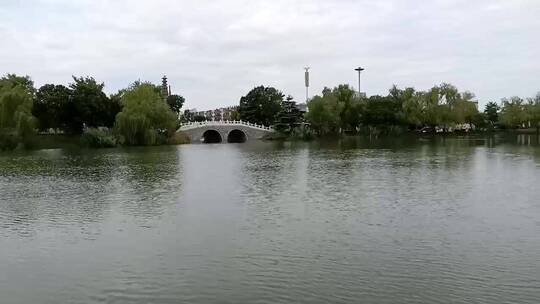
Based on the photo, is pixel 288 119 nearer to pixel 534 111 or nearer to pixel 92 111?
pixel 92 111

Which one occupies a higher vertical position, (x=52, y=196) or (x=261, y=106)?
(x=261, y=106)

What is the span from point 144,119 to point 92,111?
884 centimetres

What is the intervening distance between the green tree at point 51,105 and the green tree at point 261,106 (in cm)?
4070

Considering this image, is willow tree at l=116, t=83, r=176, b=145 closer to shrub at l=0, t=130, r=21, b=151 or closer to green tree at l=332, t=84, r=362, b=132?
shrub at l=0, t=130, r=21, b=151

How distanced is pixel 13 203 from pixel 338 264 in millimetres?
11675

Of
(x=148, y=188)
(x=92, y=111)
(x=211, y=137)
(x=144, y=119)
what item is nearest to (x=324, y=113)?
(x=211, y=137)

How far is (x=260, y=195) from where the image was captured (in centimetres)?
1753

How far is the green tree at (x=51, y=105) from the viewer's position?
59594 millimetres

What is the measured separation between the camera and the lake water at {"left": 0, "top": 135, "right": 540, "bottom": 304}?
7883 millimetres

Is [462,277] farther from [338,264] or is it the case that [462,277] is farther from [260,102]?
[260,102]

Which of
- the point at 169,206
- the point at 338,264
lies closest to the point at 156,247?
the point at 338,264

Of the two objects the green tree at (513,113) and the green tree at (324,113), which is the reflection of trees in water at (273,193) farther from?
the green tree at (513,113)

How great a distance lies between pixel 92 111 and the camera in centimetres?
6153

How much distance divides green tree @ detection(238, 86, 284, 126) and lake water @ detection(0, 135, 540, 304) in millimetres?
76714
